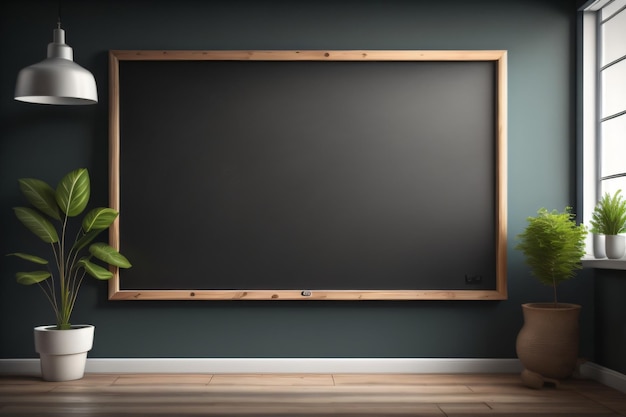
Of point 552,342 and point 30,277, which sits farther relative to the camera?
point 30,277

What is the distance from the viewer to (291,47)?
4.41 m

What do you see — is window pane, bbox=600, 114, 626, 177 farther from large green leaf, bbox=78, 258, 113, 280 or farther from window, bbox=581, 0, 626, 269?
large green leaf, bbox=78, 258, 113, 280

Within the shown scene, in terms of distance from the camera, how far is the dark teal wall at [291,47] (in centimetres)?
439

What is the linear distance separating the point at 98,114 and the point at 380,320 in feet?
7.16

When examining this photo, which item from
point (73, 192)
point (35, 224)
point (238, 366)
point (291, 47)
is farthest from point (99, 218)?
point (291, 47)

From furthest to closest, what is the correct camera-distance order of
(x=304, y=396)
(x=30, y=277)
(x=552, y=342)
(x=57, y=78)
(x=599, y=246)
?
(x=599, y=246)
(x=30, y=277)
(x=552, y=342)
(x=57, y=78)
(x=304, y=396)

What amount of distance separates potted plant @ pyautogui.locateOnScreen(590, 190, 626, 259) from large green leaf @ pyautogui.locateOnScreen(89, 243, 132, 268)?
277 centimetres

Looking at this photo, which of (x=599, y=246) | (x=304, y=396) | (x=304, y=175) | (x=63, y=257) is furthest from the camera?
(x=304, y=175)

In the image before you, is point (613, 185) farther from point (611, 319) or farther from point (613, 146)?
point (611, 319)

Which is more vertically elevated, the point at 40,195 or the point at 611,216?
the point at 40,195

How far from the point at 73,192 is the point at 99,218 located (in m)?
0.21

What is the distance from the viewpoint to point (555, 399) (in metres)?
3.73

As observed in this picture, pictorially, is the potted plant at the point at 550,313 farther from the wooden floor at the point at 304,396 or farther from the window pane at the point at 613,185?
the window pane at the point at 613,185

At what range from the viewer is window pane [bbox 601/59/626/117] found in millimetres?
4188
